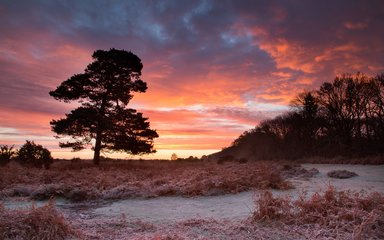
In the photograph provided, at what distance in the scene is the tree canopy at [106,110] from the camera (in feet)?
75.6

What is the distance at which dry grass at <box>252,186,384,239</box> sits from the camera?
17.3 feet

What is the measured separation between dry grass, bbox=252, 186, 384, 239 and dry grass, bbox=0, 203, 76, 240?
10.8 feet

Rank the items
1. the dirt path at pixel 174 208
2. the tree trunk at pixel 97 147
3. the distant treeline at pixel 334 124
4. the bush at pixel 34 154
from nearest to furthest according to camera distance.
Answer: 1. the dirt path at pixel 174 208
2. the bush at pixel 34 154
3. the tree trunk at pixel 97 147
4. the distant treeline at pixel 334 124

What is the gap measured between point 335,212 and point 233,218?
1914 mm

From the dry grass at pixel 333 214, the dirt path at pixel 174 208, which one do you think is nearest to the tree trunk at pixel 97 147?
the dirt path at pixel 174 208

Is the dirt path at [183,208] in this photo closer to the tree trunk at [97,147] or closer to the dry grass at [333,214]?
the dry grass at [333,214]

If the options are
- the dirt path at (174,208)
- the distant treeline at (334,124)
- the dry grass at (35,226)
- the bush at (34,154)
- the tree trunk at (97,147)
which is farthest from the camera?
the distant treeline at (334,124)

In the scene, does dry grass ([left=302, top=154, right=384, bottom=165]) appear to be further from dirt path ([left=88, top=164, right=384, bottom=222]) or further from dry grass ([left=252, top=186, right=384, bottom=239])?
dry grass ([left=252, top=186, right=384, bottom=239])

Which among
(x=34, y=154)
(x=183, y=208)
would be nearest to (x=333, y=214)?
(x=183, y=208)

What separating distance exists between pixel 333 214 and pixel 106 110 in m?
20.3

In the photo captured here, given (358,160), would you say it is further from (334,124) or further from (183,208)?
(183,208)

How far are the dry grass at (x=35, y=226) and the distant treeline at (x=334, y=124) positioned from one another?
2709 centimetres

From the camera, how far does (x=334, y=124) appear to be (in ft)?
125

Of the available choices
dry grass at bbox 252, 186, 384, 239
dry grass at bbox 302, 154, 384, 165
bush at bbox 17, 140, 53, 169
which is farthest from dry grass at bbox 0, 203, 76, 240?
dry grass at bbox 302, 154, 384, 165
